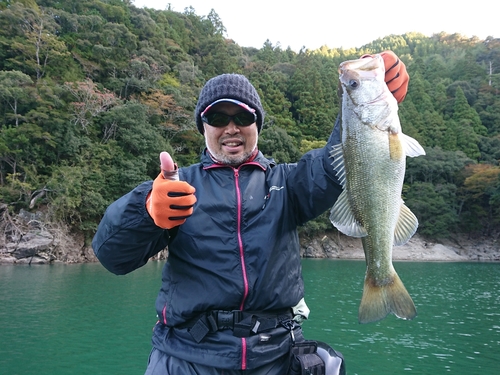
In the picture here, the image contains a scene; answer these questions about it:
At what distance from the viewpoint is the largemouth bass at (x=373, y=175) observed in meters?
2.09

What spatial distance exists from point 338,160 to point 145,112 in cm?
3160

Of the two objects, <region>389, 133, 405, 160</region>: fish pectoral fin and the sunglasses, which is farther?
the sunglasses

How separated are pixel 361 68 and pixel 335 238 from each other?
38.3 m

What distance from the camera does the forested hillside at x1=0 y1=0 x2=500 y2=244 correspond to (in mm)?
27391

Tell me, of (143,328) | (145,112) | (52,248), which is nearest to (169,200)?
(143,328)

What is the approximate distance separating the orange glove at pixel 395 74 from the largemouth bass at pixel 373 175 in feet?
0.18

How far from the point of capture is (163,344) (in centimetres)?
222

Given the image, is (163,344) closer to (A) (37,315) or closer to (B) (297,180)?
(B) (297,180)

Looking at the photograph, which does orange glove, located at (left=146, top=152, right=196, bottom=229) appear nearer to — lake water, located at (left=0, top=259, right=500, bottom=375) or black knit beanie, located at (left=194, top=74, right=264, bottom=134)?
black knit beanie, located at (left=194, top=74, right=264, bottom=134)

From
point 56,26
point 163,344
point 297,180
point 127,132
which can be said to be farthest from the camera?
point 56,26

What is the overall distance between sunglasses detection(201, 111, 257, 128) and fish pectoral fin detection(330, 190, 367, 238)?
0.73 meters

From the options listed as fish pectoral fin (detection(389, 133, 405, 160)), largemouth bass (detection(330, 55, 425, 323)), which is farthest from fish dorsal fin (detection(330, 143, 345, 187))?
fish pectoral fin (detection(389, 133, 405, 160))

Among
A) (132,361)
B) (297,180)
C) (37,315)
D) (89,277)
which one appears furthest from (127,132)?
(297,180)

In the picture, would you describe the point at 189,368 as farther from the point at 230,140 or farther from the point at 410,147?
the point at 410,147
